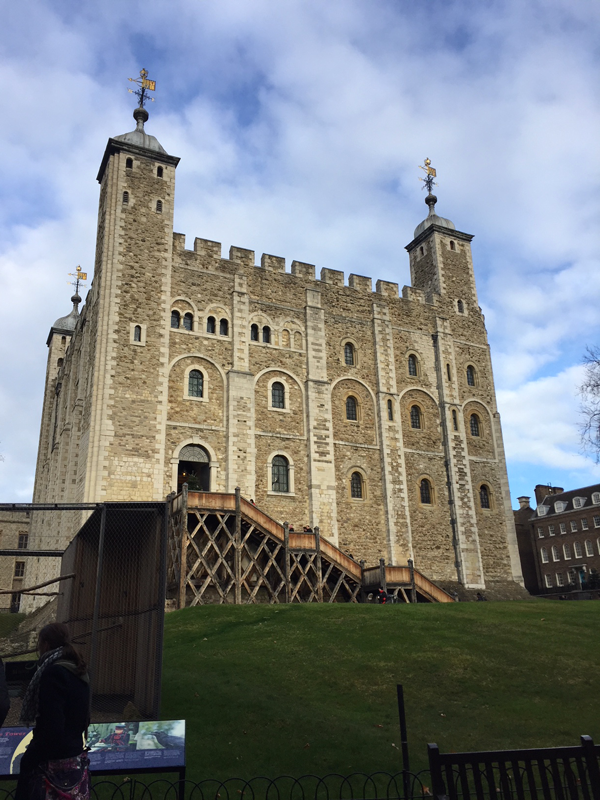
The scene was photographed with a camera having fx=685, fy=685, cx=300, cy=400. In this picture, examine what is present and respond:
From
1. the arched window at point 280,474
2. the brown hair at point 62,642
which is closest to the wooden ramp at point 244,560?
the arched window at point 280,474

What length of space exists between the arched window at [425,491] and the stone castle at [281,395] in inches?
4.2

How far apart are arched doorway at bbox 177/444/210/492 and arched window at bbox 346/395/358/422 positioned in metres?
7.62

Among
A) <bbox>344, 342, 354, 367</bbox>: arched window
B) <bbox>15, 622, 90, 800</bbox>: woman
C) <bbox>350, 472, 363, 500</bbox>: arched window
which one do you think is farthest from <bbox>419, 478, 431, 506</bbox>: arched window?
<bbox>15, 622, 90, 800</bbox>: woman

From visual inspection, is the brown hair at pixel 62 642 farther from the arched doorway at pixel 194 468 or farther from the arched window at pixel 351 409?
the arched window at pixel 351 409

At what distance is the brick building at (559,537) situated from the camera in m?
51.0

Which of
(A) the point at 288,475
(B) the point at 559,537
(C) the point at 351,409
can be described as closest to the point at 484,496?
(C) the point at 351,409

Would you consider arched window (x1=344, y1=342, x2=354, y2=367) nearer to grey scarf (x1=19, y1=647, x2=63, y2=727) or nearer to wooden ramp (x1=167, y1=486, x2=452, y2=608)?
wooden ramp (x1=167, y1=486, x2=452, y2=608)

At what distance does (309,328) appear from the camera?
1266 inches

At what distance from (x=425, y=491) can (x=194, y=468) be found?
1146cm

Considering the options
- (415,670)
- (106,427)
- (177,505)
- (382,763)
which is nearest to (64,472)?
(106,427)

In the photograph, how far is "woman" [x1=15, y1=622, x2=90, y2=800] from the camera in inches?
196

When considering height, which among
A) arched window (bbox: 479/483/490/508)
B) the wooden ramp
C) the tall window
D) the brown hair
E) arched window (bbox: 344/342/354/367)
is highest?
arched window (bbox: 344/342/354/367)

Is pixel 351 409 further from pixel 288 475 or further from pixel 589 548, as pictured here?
pixel 589 548

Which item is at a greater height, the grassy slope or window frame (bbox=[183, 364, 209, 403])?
window frame (bbox=[183, 364, 209, 403])
